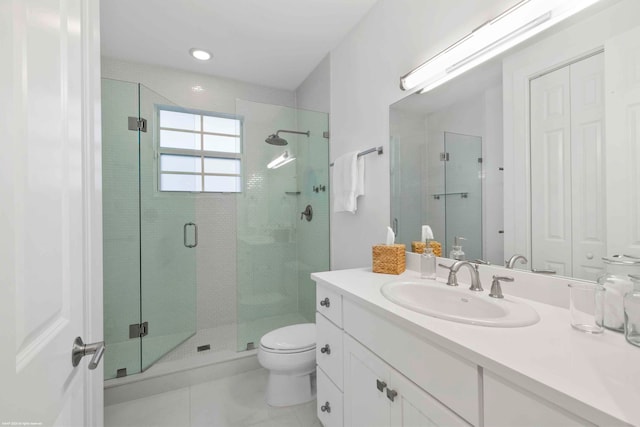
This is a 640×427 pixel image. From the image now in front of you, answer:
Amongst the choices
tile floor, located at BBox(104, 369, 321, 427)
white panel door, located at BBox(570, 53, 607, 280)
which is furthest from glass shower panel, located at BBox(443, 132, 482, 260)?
tile floor, located at BBox(104, 369, 321, 427)

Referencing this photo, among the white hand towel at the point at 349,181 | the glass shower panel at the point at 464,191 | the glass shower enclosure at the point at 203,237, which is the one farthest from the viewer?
the glass shower enclosure at the point at 203,237

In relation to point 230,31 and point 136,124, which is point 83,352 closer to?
point 136,124

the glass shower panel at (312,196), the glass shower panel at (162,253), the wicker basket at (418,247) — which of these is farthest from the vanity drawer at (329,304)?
the glass shower panel at (162,253)

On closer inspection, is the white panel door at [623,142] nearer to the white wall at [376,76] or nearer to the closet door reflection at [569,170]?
the closet door reflection at [569,170]

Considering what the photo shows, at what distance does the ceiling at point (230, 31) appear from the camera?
71.4 inches

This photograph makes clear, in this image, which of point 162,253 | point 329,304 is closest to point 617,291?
point 329,304

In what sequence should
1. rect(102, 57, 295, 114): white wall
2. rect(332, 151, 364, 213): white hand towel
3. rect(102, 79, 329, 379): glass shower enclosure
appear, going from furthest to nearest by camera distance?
rect(102, 57, 295, 114): white wall → rect(102, 79, 329, 379): glass shower enclosure → rect(332, 151, 364, 213): white hand towel

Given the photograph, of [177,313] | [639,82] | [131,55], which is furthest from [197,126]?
[639,82]

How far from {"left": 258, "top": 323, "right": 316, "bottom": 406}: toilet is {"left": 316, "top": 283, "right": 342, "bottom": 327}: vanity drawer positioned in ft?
1.39

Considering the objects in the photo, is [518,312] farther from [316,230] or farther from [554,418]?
[316,230]

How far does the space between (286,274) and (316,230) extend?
0.49m

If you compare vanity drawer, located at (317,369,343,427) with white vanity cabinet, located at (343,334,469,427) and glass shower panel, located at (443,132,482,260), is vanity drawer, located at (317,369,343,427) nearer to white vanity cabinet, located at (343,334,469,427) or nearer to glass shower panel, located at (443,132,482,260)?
white vanity cabinet, located at (343,334,469,427)

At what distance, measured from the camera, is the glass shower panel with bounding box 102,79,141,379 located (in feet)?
6.67

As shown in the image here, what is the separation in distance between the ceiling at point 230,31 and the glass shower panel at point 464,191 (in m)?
1.21
